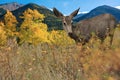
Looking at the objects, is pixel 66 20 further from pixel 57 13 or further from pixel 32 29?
pixel 32 29

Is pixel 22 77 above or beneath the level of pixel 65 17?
beneath

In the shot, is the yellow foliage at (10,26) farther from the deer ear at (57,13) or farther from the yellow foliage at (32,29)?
the deer ear at (57,13)

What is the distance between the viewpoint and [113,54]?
4.49 ft

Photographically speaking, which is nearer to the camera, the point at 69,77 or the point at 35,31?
the point at 69,77

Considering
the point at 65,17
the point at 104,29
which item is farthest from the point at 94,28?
the point at 65,17

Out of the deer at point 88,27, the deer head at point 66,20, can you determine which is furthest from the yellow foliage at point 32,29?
the deer at point 88,27

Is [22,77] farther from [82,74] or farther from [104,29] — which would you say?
[104,29]

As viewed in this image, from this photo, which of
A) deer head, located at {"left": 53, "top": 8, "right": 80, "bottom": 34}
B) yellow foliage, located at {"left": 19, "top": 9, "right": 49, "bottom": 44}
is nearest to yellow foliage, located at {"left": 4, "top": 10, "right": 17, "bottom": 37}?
yellow foliage, located at {"left": 19, "top": 9, "right": 49, "bottom": 44}

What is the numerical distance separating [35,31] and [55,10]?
144 ft

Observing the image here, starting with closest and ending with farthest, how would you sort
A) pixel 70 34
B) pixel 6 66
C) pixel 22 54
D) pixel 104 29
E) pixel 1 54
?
pixel 6 66 → pixel 1 54 → pixel 22 54 → pixel 70 34 → pixel 104 29

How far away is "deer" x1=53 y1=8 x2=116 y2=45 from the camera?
13375mm

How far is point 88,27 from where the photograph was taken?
47.0 feet

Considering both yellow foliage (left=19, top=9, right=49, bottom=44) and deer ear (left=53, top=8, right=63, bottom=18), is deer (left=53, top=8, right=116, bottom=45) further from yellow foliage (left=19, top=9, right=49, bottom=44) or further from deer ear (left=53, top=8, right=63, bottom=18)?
yellow foliage (left=19, top=9, right=49, bottom=44)

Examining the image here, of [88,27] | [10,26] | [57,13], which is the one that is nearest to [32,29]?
[10,26]
